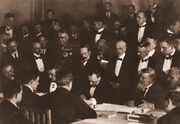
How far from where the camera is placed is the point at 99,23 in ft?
20.3

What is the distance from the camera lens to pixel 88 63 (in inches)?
240

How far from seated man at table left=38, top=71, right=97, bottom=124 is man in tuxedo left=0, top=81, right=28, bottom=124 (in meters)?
0.40

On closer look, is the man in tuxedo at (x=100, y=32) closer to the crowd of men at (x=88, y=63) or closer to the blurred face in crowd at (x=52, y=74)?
the crowd of men at (x=88, y=63)

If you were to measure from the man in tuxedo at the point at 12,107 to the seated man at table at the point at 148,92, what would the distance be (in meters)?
1.77

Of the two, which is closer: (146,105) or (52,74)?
(146,105)

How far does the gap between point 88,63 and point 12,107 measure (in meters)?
1.40

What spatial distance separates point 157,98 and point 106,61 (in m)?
1.03

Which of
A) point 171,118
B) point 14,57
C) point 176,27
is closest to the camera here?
point 171,118

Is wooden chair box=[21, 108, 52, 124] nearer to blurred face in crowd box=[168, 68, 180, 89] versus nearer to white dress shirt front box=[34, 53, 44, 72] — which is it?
white dress shirt front box=[34, 53, 44, 72]

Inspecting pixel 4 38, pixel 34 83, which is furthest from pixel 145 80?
pixel 4 38

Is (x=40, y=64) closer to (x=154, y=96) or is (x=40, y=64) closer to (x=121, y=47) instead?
(x=121, y=47)

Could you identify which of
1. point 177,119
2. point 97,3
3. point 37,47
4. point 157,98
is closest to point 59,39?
point 37,47

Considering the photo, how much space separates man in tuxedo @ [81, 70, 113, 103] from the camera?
19.5 ft

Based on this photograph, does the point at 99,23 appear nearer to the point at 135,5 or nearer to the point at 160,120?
the point at 135,5
